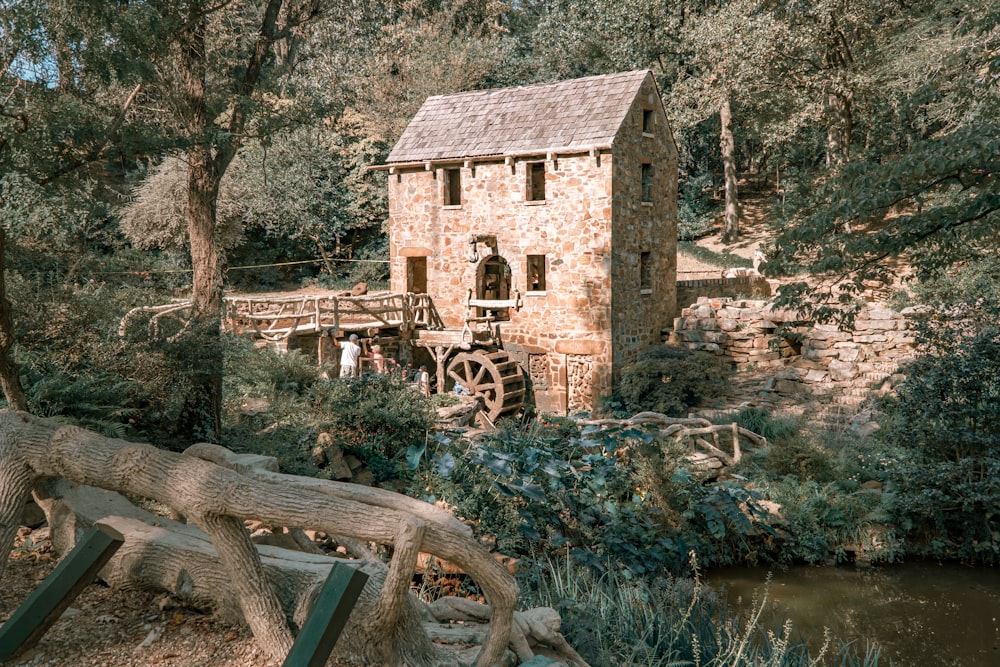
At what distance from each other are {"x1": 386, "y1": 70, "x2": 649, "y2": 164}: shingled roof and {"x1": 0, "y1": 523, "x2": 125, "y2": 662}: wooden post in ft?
45.8

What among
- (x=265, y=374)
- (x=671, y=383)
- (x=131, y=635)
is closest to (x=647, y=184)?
(x=671, y=383)

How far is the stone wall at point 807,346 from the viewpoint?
47.9ft

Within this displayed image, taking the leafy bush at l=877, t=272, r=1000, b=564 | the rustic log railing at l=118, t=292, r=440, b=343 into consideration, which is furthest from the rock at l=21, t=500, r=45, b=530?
the leafy bush at l=877, t=272, r=1000, b=564

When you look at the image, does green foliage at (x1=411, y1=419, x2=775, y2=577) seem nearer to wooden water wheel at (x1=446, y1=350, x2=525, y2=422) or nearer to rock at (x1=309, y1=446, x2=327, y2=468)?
rock at (x1=309, y1=446, x2=327, y2=468)

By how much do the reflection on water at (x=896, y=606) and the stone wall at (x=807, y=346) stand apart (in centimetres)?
564

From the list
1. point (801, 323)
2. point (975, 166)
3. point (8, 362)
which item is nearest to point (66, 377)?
point (8, 362)

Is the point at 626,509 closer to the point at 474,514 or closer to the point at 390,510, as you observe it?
the point at 474,514

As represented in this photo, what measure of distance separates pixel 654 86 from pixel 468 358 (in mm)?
7511

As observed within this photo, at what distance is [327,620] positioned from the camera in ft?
7.82

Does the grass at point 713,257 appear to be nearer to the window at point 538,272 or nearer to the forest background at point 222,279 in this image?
the window at point 538,272

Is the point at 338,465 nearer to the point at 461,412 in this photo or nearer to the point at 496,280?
the point at 461,412

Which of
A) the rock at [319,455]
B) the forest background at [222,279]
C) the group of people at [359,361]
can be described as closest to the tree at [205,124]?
the forest background at [222,279]

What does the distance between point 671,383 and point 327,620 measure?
1369cm

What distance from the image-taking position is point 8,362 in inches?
206
